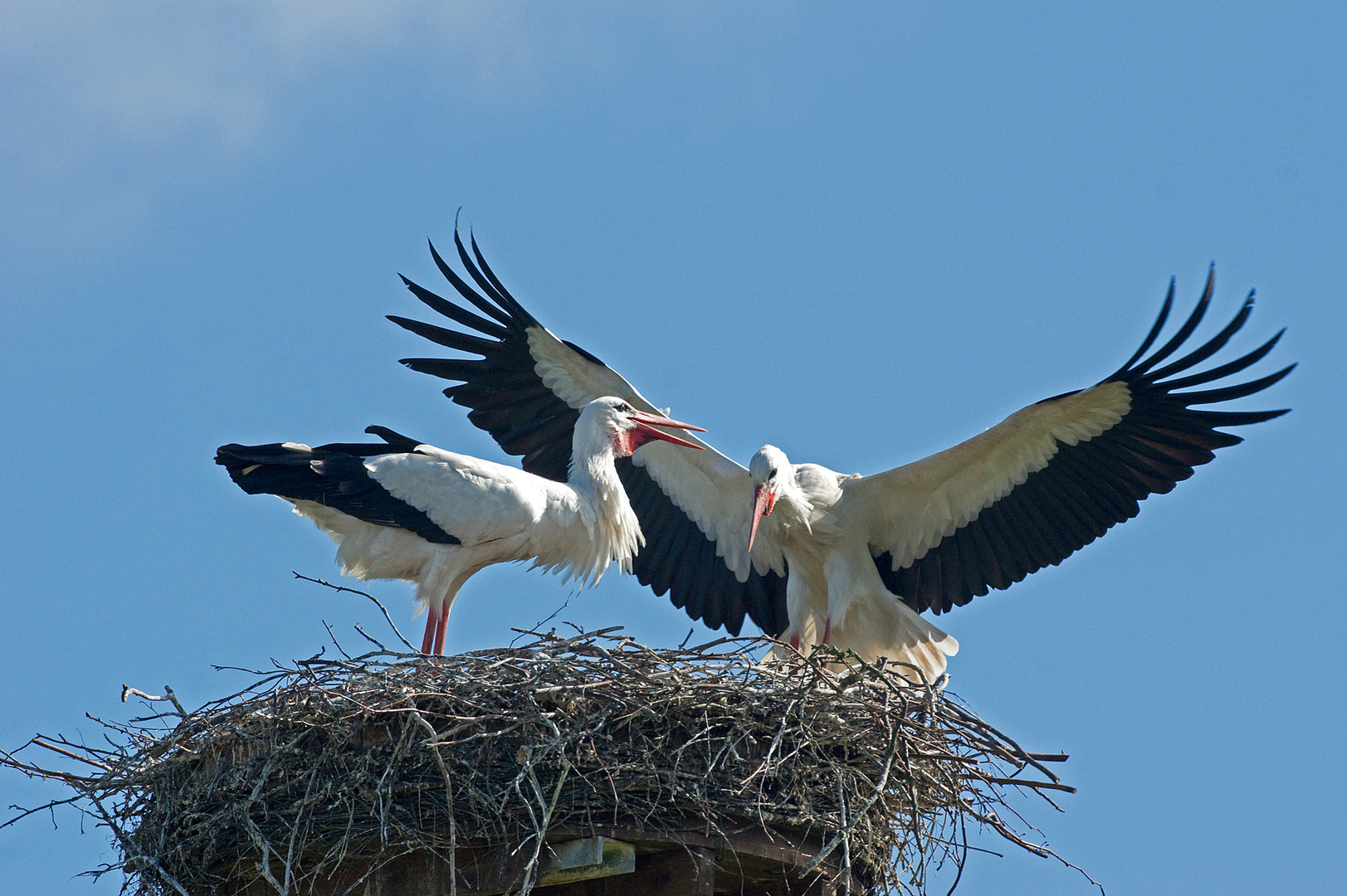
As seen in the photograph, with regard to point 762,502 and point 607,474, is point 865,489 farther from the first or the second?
point 607,474

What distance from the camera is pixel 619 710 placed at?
16.8ft

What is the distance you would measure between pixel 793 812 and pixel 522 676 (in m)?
1.03

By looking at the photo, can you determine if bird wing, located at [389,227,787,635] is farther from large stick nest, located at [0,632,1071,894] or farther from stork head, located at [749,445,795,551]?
large stick nest, located at [0,632,1071,894]

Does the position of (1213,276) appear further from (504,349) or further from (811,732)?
(504,349)

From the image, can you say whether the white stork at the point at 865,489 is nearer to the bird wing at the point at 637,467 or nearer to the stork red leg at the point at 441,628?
the bird wing at the point at 637,467

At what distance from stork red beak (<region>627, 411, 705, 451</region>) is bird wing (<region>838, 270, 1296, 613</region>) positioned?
3.18 feet

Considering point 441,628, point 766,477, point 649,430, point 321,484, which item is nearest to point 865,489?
point 766,477

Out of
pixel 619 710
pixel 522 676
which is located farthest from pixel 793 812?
pixel 522 676

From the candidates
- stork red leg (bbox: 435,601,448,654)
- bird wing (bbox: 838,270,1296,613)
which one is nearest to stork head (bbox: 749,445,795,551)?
bird wing (bbox: 838,270,1296,613)

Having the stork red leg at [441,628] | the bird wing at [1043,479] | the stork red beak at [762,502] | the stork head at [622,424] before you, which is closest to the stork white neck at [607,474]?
the stork head at [622,424]

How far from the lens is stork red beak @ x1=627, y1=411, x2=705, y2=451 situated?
7770mm

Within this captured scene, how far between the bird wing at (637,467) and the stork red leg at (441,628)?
168cm

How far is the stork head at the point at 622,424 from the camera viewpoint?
7.64m

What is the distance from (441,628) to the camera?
7.12m
